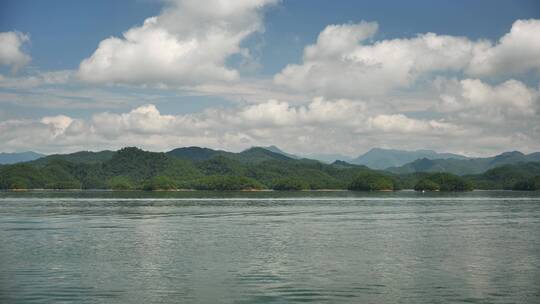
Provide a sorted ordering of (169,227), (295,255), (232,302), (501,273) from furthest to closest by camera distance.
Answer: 1. (169,227)
2. (295,255)
3. (501,273)
4. (232,302)

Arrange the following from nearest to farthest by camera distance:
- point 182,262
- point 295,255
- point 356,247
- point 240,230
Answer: point 182,262
point 295,255
point 356,247
point 240,230

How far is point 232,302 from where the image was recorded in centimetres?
2711

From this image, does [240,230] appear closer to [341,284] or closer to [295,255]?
[295,255]

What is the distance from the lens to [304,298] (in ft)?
91.4

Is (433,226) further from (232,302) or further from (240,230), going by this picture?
(232,302)

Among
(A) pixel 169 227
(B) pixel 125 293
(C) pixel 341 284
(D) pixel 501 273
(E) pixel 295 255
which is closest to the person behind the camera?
(B) pixel 125 293

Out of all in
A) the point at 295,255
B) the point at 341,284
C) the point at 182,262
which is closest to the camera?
the point at 341,284

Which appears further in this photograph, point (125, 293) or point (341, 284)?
point (341, 284)

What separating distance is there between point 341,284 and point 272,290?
407cm

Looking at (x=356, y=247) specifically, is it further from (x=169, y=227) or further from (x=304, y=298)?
(x=169, y=227)

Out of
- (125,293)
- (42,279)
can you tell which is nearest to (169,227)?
(42,279)

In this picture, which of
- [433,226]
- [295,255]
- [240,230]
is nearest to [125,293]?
[295,255]

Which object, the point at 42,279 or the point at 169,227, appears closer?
the point at 42,279

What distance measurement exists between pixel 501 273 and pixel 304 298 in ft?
44.9
